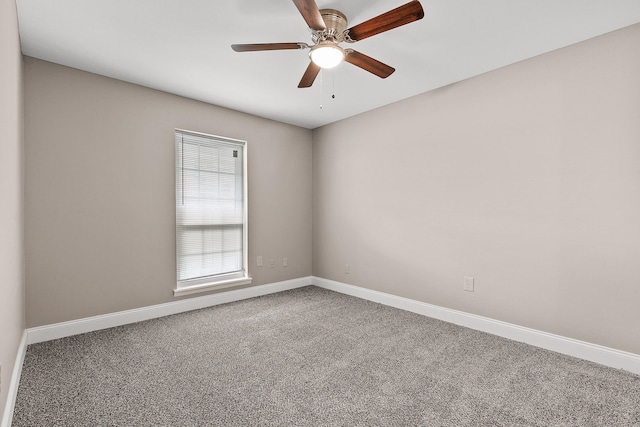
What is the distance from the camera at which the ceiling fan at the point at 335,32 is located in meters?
1.66

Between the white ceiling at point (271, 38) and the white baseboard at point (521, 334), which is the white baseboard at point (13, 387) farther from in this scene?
the white baseboard at point (521, 334)

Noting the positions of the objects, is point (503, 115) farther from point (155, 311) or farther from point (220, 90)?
point (155, 311)

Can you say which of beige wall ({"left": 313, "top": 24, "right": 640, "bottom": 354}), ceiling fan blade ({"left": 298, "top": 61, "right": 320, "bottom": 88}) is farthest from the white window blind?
ceiling fan blade ({"left": 298, "top": 61, "right": 320, "bottom": 88})

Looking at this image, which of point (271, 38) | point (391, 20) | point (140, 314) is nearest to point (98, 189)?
point (140, 314)

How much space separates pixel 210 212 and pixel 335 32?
8.28 feet

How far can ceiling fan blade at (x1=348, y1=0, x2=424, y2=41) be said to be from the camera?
160cm

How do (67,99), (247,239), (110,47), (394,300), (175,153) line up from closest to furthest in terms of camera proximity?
(110,47) < (67,99) < (175,153) < (394,300) < (247,239)

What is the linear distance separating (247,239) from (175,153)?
1.33 meters

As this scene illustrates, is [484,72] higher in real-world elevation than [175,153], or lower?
higher

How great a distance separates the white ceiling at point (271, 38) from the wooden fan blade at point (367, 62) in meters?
0.25

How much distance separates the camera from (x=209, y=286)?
Result: 12.0 feet

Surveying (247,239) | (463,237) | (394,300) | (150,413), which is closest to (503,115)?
(463,237)

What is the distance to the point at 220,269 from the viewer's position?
3863mm

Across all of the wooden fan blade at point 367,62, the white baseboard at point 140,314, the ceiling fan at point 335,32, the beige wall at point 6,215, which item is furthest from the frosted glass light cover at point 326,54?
the white baseboard at point 140,314
